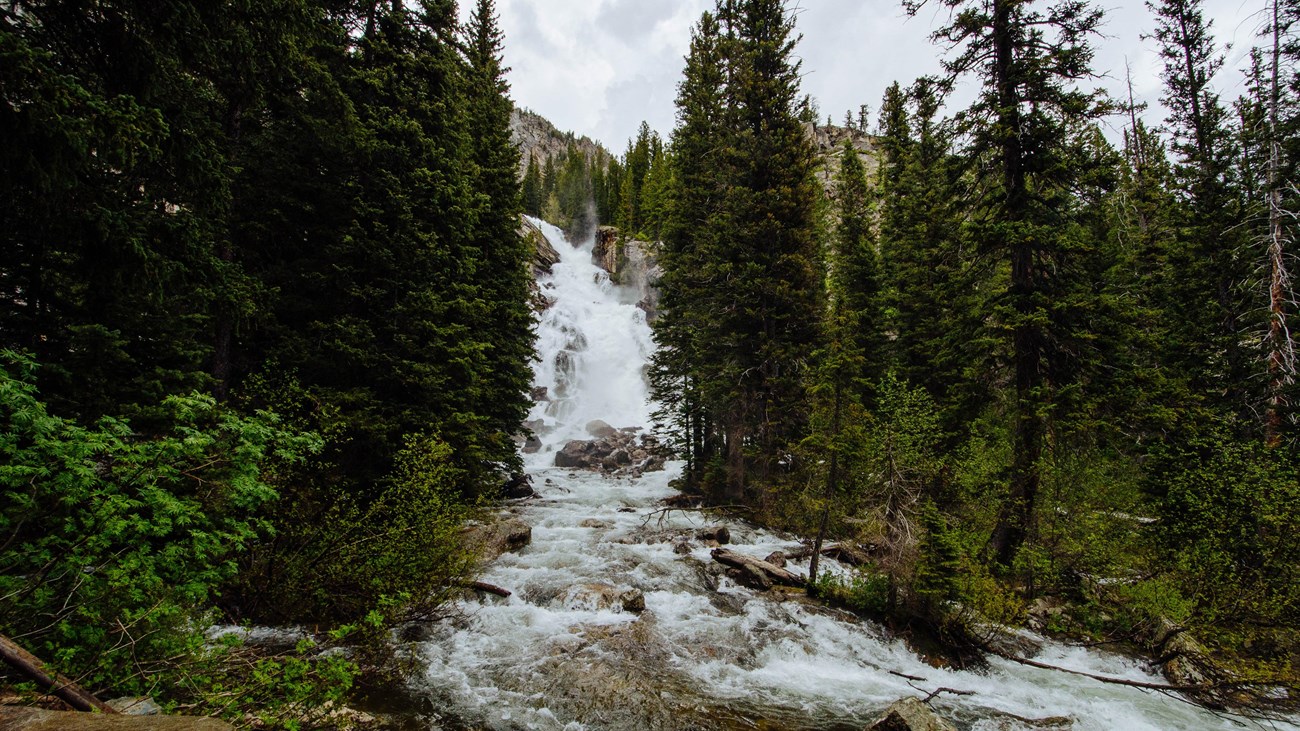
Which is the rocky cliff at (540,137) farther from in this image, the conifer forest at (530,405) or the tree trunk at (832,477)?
the tree trunk at (832,477)

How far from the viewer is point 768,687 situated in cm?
731

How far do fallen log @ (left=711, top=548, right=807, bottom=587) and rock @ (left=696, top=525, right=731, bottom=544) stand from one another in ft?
6.78

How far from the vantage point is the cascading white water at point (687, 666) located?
648 cm

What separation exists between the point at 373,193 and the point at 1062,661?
53.9 ft

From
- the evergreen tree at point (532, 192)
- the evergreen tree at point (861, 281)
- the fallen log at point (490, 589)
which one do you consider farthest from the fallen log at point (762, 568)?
the evergreen tree at point (532, 192)

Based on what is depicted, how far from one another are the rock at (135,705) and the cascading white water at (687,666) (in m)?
2.86

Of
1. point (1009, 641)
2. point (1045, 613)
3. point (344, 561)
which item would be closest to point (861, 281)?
point (1045, 613)

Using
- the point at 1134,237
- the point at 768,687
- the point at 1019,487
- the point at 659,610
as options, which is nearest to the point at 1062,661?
the point at 1019,487

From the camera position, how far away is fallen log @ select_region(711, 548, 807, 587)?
35.8ft

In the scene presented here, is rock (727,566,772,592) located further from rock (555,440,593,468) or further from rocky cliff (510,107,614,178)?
rocky cliff (510,107,614,178)

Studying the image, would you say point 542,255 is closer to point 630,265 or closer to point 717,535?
point 630,265

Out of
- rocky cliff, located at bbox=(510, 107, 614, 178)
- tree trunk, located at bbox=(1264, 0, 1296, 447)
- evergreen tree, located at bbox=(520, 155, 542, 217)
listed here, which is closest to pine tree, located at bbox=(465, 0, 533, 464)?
tree trunk, located at bbox=(1264, 0, 1296, 447)

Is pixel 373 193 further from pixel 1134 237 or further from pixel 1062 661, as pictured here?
pixel 1134 237

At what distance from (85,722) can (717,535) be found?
1316cm
